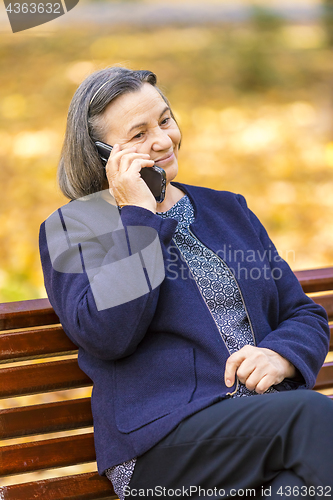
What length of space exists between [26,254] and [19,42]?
4248 mm

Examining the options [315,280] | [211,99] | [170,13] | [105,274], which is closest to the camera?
[105,274]

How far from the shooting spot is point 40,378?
70.4 inches

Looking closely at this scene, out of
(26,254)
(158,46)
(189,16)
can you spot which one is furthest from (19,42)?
(26,254)

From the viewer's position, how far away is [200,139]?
7.48 m

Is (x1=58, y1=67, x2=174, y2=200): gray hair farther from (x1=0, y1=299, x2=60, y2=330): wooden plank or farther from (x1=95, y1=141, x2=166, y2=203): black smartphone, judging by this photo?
(x1=0, y1=299, x2=60, y2=330): wooden plank

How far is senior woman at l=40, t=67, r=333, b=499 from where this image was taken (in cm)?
136

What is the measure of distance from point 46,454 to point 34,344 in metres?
0.37

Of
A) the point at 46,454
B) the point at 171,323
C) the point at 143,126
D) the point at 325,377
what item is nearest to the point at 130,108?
the point at 143,126

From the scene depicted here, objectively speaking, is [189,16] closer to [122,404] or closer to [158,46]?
[158,46]

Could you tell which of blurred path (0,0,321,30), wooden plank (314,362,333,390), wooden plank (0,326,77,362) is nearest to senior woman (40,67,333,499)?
wooden plank (0,326,77,362)

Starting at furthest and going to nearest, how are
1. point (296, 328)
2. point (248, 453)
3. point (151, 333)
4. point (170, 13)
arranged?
1. point (170, 13)
2. point (296, 328)
3. point (151, 333)
4. point (248, 453)

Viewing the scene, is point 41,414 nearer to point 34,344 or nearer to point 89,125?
point 34,344

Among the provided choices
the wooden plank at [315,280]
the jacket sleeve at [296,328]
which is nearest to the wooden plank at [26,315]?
the jacket sleeve at [296,328]

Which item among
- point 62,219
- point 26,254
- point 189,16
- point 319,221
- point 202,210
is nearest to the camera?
point 62,219
